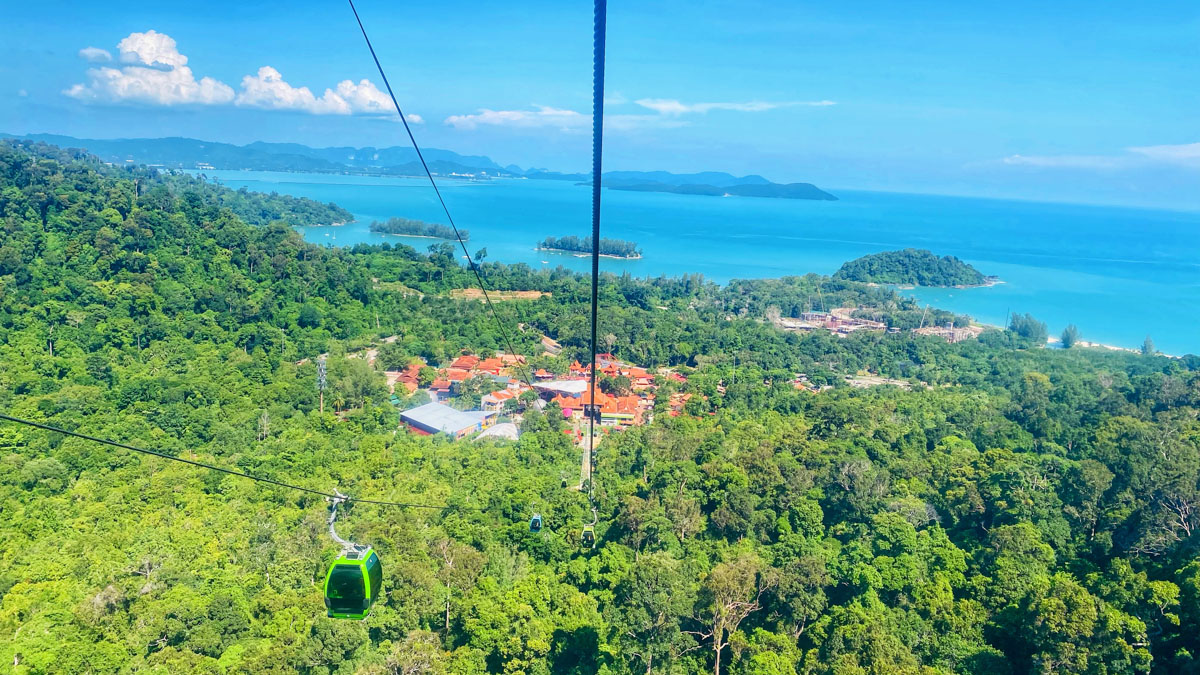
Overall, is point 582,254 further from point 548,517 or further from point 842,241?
point 548,517

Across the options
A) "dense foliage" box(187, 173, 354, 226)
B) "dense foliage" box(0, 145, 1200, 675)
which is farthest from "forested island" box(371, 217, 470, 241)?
"dense foliage" box(0, 145, 1200, 675)

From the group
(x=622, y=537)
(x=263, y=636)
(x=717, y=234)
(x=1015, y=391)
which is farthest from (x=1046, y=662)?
(x=717, y=234)

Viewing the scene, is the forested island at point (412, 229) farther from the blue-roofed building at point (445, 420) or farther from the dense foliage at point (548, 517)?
the blue-roofed building at point (445, 420)

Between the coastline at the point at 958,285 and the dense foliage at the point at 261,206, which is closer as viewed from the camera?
the dense foliage at the point at 261,206

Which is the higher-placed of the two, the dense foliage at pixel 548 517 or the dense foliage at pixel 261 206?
the dense foliage at pixel 261 206

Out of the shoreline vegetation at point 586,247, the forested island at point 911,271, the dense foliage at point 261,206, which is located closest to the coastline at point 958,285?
the forested island at point 911,271

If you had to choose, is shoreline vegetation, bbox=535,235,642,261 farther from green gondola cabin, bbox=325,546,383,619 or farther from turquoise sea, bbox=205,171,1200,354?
green gondola cabin, bbox=325,546,383,619
